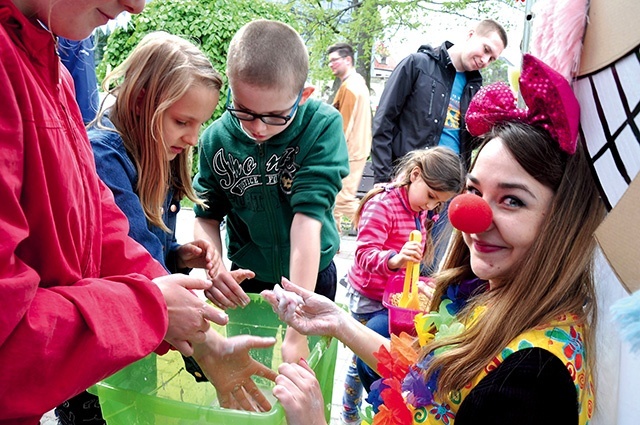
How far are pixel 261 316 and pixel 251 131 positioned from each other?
20.2 inches

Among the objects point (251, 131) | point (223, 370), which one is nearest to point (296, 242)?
point (251, 131)

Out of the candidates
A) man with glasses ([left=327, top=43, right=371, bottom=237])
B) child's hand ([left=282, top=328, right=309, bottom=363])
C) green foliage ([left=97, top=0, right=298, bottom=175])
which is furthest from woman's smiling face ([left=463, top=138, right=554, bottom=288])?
green foliage ([left=97, top=0, right=298, bottom=175])

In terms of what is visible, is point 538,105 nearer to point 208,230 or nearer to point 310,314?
point 310,314

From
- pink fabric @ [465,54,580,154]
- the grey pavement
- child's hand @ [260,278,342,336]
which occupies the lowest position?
the grey pavement

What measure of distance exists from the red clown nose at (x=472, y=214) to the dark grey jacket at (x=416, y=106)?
2133 millimetres

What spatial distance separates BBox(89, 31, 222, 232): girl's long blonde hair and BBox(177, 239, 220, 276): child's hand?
0.47 ft

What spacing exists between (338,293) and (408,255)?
1.78 meters

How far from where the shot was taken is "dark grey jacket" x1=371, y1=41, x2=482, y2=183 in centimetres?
307

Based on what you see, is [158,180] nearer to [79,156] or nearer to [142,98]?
[142,98]

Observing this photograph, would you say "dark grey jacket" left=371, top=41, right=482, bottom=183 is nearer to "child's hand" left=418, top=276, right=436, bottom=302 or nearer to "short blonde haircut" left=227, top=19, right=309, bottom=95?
"child's hand" left=418, top=276, right=436, bottom=302

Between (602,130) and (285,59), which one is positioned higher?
(602,130)

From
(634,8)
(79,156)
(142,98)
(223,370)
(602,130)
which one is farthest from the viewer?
(142,98)

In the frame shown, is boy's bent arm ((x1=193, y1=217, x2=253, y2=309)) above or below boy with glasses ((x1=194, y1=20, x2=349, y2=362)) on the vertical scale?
below

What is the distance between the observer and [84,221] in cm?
85
